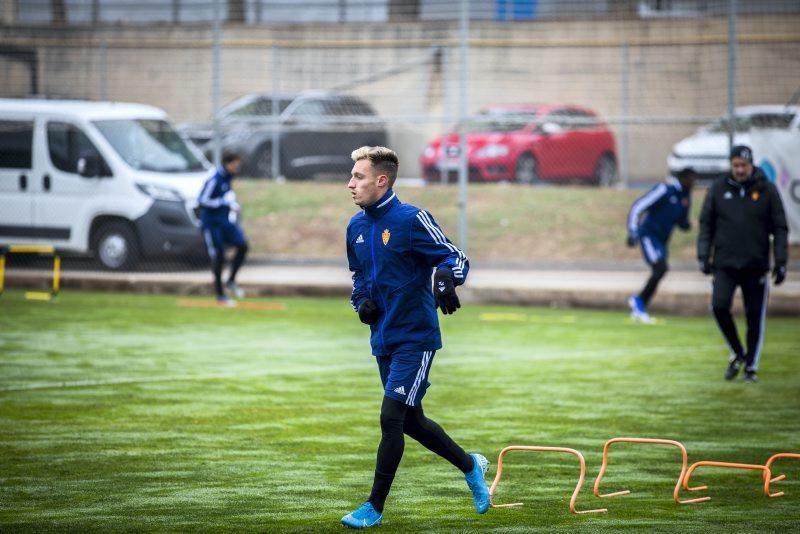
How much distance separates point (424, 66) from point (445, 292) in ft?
64.8

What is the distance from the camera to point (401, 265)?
305 inches

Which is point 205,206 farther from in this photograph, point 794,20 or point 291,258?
point 794,20

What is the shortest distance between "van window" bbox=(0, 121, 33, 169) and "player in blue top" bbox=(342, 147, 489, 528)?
15.6m

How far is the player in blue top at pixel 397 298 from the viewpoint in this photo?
24.9 feet

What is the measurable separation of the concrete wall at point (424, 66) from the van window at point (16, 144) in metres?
1.87

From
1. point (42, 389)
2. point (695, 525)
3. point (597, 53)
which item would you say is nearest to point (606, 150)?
point (597, 53)

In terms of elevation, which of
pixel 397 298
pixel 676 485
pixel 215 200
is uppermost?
pixel 397 298

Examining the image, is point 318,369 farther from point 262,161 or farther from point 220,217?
point 262,161

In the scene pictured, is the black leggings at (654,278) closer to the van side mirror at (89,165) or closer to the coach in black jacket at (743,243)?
the coach in black jacket at (743,243)

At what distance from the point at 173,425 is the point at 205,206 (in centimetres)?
851

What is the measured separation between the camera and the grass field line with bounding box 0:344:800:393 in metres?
12.6

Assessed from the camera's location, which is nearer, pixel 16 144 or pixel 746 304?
pixel 746 304

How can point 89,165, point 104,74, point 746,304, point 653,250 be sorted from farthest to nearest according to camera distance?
point 104,74, point 89,165, point 653,250, point 746,304

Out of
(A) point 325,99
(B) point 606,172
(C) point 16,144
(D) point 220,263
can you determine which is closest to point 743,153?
(D) point 220,263
